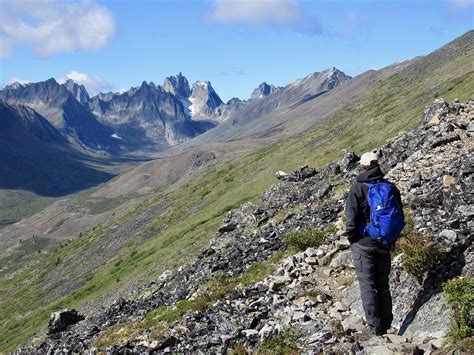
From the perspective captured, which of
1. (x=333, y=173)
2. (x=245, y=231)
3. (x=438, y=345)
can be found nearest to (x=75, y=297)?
(x=245, y=231)

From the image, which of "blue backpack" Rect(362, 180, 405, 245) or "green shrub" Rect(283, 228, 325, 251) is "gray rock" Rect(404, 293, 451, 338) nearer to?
"blue backpack" Rect(362, 180, 405, 245)

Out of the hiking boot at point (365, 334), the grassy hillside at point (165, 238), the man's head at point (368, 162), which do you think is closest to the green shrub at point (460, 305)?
the hiking boot at point (365, 334)

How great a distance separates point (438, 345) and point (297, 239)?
37.8 ft

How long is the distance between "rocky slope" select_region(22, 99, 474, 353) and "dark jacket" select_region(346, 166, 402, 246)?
2055 mm

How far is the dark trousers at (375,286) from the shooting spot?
12.3 m

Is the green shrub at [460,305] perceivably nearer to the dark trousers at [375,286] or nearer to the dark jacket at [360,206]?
the dark trousers at [375,286]

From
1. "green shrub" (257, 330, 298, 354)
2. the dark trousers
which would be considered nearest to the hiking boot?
the dark trousers

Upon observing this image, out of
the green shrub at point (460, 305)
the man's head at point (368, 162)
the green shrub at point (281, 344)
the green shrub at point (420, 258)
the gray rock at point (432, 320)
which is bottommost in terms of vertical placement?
the green shrub at point (281, 344)

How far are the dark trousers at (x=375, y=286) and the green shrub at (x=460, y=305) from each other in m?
1.91

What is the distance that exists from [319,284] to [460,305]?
6.86 meters

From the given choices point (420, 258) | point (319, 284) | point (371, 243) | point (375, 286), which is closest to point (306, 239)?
point (319, 284)

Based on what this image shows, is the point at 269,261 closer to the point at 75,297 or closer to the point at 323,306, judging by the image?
the point at 323,306

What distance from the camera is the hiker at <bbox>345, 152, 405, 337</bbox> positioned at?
477 inches

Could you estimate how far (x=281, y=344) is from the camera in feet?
44.2
